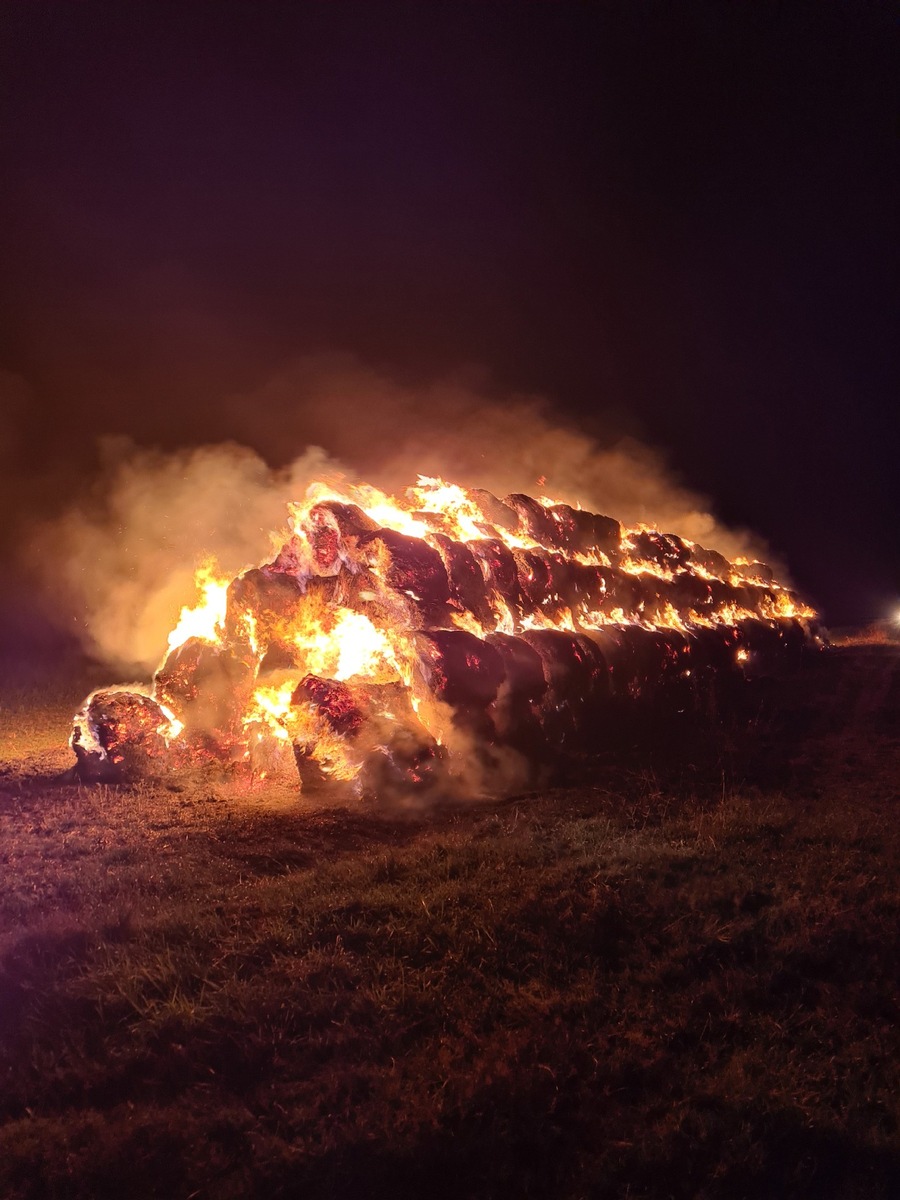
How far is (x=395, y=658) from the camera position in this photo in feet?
38.8

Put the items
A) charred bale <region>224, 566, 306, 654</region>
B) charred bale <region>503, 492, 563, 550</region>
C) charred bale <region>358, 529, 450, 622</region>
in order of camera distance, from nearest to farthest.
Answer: charred bale <region>358, 529, 450, 622</region> < charred bale <region>224, 566, 306, 654</region> < charred bale <region>503, 492, 563, 550</region>

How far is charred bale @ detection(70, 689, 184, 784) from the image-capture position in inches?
431

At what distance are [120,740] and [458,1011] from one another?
822cm

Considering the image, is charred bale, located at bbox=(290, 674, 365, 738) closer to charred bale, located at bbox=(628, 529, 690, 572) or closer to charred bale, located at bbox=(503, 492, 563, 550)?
charred bale, located at bbox=(503, 492, 563, 550)

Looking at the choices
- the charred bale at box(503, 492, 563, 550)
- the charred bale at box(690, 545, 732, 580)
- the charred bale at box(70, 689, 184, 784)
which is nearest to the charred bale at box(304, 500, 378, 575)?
the charred bale at box(70, 689, 184, 784)

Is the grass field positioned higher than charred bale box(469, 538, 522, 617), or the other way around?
charred bale box(469, 538, 522, 617)

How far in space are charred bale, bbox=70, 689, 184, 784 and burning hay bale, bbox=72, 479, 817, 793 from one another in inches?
0.9

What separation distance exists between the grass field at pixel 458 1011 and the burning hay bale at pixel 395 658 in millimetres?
2550

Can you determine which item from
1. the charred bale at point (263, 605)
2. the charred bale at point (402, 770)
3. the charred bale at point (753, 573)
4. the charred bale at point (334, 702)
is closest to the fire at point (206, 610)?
the charred bale at point (263, 605)

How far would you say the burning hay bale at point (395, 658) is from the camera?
10.9m

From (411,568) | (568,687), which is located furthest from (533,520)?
(411,568)

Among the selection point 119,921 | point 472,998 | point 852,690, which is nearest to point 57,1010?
point 119,921

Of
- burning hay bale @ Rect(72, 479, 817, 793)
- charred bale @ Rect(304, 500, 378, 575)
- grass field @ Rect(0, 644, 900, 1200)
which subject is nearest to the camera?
grass field @ Rect(0, 644, 900, 1200)

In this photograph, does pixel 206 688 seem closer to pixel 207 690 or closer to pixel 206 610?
pixel 207 690
